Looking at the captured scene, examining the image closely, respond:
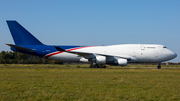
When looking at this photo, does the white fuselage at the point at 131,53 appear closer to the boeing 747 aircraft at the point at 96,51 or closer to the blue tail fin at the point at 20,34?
the boeing 747 aircraft at the point at 96,51

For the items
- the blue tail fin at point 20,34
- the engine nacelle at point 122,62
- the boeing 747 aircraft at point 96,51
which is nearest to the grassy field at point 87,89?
the engine nacelle at point 122,62

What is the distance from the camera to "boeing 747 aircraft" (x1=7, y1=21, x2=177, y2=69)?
2864cm

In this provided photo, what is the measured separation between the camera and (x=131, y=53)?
28656 millimetres

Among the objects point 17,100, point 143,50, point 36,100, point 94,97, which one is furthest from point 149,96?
point 143,50

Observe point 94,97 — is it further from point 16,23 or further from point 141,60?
Answer: point 16,23

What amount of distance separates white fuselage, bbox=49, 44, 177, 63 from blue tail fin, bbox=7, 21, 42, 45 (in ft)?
14.7

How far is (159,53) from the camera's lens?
29188 mm

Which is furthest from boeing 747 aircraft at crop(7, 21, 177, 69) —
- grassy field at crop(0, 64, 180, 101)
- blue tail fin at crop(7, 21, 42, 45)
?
grassy field at crop(0, 64, 180, 101)

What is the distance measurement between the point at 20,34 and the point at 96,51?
11.9 meters

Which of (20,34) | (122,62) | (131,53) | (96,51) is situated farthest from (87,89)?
(20,34)

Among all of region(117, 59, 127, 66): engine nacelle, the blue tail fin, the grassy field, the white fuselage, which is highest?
the blue tail fin

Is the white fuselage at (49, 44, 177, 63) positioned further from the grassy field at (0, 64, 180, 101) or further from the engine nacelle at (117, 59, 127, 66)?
the grassy field at (0, 64, 180, 101)

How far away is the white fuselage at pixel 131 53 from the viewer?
2872 cm

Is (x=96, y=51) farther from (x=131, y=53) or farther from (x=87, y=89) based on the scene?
(x=87, y=89)
